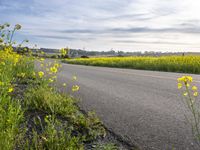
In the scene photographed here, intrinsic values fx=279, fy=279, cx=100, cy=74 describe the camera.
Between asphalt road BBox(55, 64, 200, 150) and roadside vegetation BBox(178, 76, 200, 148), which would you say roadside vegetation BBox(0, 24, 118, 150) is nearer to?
asphalt road BBox(55, 64, 200, 150)

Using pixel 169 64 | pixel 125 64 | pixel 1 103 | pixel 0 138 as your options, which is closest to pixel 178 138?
pixel 0 138

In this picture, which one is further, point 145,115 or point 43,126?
point 145,115

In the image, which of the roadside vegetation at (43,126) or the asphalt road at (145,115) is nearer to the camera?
the roadside vegetation at (43,126)

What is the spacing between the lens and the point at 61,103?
444cm

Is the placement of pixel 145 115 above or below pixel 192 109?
below

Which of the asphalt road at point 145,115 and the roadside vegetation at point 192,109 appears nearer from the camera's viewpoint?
the roadside vegetation at point 192,109

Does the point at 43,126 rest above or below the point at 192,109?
below

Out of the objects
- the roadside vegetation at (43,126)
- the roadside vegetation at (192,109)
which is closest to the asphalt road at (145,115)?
→ the roadside vegetation at (192,109)

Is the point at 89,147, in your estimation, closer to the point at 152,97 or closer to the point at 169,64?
the point at 152,97

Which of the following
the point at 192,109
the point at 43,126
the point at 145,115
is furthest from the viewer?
the point at 145,115

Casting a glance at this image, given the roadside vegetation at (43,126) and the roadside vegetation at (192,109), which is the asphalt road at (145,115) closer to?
the roadside vegetation at (192,109)

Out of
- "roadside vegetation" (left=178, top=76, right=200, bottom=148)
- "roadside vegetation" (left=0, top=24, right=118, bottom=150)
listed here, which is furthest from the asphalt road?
"roadside vegetation" (left=0, top=24, right=118, bottom=150)

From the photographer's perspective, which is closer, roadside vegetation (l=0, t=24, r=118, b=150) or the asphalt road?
roadside vegetation (l=0, t=24, r=118, b=150)

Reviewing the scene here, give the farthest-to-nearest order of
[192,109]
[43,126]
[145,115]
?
[145,115], [43,126], [192,109]
